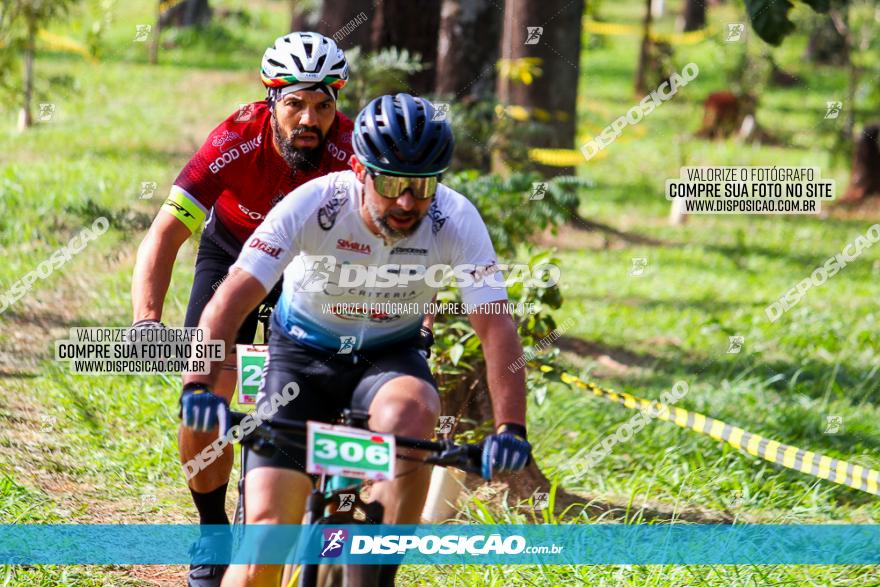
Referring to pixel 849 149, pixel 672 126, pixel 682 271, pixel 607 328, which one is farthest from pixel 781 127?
pixel 607 328

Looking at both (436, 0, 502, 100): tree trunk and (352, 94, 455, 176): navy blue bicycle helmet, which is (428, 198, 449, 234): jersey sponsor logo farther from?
(436, 0, 502, 100): tree trunk

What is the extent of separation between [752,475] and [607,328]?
4.46 metres

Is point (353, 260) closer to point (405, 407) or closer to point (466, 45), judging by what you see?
point (405, 407)

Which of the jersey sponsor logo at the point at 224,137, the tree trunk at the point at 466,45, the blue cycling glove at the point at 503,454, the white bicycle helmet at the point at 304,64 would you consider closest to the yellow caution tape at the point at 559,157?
the tree trunk at the point at 466,45

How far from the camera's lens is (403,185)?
13.9ft

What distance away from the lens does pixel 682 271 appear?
47.9 ft

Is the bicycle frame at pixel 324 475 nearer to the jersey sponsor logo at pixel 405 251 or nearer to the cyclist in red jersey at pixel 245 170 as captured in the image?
the jersey sponsor logo at pixel 405 251

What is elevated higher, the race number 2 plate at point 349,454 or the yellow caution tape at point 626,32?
the yellow caution tape at point 626,32

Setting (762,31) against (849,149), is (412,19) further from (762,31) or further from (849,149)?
(849,149)

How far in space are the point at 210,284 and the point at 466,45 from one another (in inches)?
276

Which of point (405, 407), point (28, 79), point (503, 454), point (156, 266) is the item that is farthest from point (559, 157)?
point (503, 454)

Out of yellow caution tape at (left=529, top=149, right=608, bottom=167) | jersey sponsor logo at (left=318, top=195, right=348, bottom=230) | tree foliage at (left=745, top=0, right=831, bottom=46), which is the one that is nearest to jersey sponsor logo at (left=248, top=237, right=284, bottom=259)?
jersey sponsor logo at (left=318, top=195, right=348, bottom=230)

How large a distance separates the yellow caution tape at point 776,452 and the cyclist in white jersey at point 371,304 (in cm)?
252

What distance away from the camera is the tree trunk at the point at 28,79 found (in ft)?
46.6
